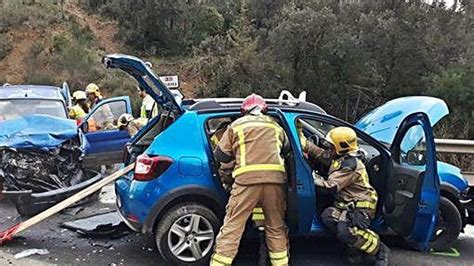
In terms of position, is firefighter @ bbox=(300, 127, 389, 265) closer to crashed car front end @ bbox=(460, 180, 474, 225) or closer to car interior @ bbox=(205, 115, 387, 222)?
car interior @ bbox=(205, 115, 387, 222)

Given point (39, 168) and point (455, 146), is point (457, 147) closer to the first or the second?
point (455, 146)

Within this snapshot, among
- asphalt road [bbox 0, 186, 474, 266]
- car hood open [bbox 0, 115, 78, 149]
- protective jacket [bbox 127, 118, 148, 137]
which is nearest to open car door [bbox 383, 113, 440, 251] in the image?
asphalt road [bbox 0, 186, 474, 266]

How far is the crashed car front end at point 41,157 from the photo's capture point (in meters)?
7.22

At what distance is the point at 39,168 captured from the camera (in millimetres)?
7371

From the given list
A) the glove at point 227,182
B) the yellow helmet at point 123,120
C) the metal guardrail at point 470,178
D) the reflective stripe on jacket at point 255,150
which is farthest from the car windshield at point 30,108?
the metal guardrail at point 470,178

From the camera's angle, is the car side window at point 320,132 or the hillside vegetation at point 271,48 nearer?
the car side window at point 320,132

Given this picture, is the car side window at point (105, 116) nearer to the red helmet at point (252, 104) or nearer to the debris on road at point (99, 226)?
the debris on road at point (99, 226)

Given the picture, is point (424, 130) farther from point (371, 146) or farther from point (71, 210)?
point (71, 210)

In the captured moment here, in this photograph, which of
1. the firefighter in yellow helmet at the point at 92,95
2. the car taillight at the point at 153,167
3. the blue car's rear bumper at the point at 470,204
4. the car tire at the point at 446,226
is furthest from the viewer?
the firefighter in yellow helmet at the point at 92,95

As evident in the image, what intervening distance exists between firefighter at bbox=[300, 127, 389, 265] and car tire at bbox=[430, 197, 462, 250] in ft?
3.68

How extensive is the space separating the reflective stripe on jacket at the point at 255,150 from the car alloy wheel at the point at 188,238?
683 millimetres

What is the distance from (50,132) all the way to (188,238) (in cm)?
322

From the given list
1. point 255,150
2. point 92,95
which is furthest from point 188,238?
point 92,95

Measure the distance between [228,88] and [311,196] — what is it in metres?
21.1
